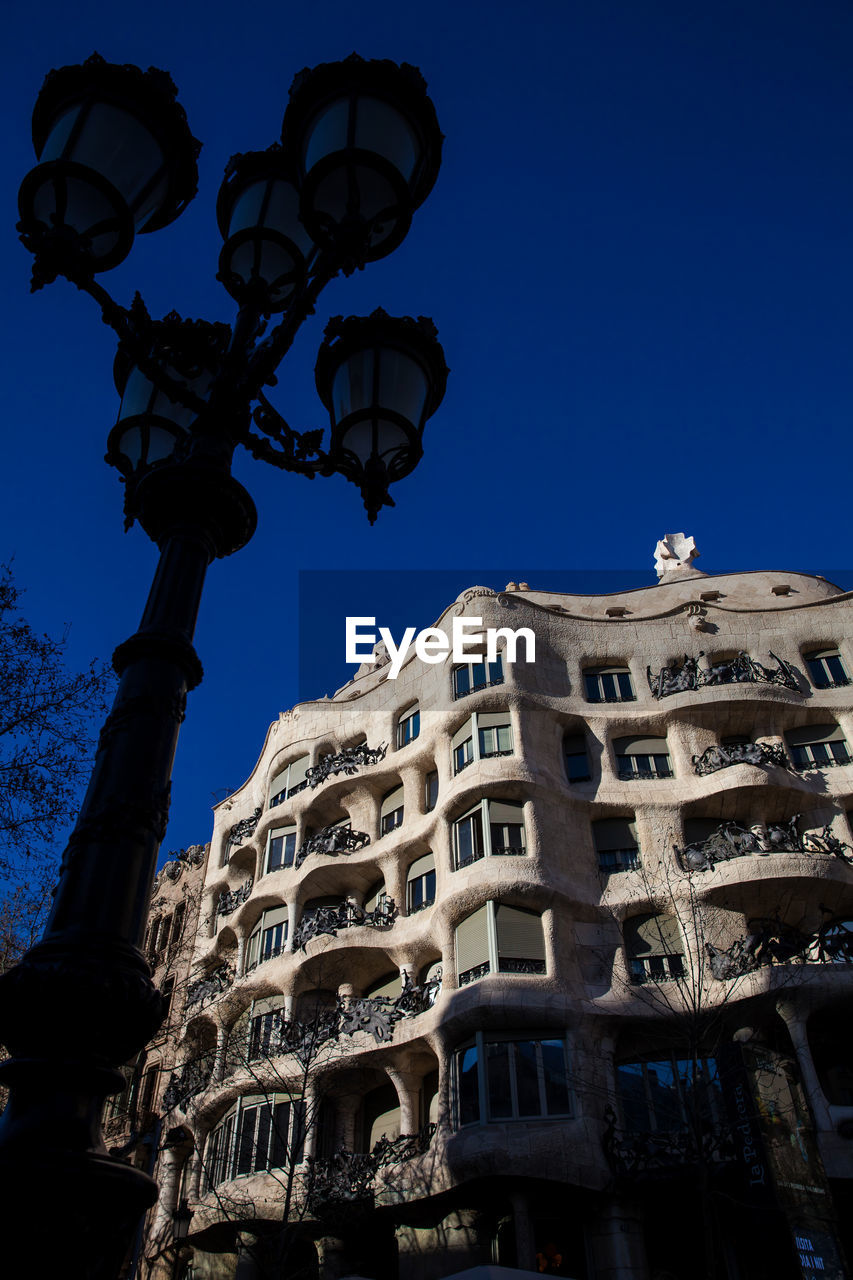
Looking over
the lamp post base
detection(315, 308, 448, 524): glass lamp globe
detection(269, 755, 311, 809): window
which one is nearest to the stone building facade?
detection(269, 755, 311, 809): window

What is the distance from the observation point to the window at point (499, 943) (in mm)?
18719

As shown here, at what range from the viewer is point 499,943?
18.9 metres

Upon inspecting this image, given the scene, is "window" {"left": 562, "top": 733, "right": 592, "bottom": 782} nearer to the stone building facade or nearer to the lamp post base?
the stone building facade

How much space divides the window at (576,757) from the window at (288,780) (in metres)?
8.33

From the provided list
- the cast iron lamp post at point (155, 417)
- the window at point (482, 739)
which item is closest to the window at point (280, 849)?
the window at point (482, 739)

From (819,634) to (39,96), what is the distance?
2355 cm

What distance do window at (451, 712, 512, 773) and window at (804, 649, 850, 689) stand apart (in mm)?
8291

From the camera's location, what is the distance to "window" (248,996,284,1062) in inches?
851

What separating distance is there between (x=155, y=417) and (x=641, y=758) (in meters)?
19.3

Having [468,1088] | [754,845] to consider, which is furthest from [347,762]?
[754,845]

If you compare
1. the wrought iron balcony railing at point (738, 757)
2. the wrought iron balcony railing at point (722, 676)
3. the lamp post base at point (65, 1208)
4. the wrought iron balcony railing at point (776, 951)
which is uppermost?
the wrought iron balcony railing at point (722, 676)

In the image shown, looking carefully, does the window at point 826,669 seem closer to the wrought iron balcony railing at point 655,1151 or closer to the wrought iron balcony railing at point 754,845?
the wrought iron balcony railing at point 754,845

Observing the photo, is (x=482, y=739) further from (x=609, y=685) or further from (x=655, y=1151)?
(x=655, y=1151)

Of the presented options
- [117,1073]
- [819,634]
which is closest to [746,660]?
[819,634]
